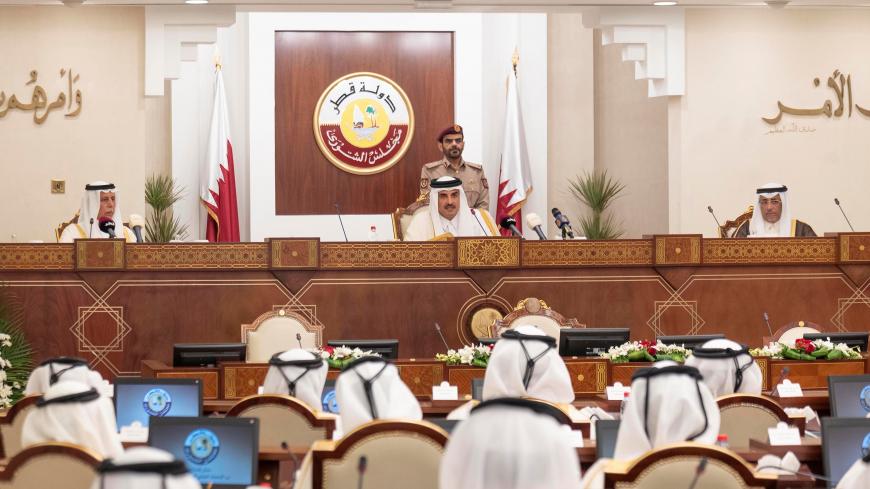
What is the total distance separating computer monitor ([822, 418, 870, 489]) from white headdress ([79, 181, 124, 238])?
24.9 ft

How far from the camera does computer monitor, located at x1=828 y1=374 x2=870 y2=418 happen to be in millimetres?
6207

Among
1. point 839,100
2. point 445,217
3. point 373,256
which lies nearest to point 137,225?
point 373,256

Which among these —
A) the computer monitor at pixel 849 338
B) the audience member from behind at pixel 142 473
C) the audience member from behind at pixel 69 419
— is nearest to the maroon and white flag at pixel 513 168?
the computer monitor at pixel 849 338

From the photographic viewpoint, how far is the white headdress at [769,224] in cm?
1100

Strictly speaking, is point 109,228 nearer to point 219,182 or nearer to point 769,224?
point 219,182

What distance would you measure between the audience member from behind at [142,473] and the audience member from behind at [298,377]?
344cm

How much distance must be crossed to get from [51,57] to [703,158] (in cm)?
668

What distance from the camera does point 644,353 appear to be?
7988 millimetres

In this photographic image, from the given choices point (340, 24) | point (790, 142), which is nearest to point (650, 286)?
Answer: point (790, 142)

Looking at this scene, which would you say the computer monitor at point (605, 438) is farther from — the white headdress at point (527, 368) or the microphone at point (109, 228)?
the microphone at point (109, 228)

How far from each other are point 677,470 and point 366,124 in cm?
1122

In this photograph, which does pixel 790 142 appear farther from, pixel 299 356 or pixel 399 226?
pixel 299 356

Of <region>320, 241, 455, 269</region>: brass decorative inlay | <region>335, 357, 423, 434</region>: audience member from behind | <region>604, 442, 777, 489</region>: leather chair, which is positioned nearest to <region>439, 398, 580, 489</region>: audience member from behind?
<region>604, 442, 777, 489</region>: leather chair

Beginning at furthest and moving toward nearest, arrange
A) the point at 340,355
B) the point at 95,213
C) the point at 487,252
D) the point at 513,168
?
the point at 513,168, the point at 95,213, the point at 487,252, the point at 340,355
